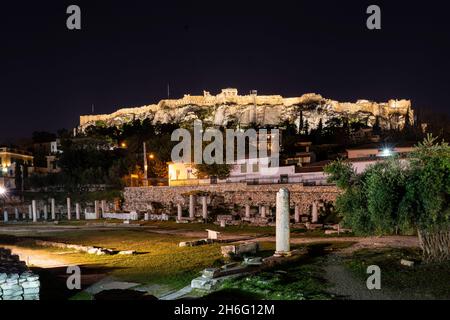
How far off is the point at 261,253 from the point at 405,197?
6.77 meters

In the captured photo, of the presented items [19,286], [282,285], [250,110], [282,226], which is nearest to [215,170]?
[282,226]

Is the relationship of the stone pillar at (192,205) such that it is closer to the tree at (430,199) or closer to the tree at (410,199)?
the tree at (410,199)

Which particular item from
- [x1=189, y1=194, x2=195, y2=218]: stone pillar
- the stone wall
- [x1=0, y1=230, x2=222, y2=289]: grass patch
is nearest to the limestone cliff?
the stone wall

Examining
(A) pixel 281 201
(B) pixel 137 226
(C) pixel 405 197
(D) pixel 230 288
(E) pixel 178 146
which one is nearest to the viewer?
(D) pixel 230 288

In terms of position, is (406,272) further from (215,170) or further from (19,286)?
(215,170)

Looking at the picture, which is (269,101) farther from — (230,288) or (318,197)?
(230,288)

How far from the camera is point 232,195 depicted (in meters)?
46.1

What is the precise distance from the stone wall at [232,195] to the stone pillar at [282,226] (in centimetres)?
1915

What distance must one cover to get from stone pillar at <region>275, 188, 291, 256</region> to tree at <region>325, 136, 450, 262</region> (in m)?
2.24

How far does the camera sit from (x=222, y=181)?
48938 mm

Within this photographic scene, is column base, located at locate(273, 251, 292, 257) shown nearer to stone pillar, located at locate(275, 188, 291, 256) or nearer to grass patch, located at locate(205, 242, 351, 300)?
stone pillar, located at locate(275, 188, 291, 256)

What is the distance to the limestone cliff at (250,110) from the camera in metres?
142

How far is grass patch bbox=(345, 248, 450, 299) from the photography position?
1264 cm

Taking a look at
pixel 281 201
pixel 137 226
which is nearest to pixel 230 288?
pixel 281 201
